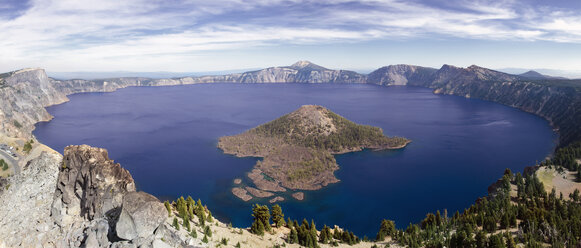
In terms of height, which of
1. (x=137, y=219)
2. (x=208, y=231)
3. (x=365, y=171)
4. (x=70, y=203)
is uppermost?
(x=137, y=219)

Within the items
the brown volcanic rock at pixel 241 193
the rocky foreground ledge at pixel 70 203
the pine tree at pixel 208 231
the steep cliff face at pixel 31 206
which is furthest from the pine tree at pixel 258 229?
the brown volcanic rock at pixel 241 193

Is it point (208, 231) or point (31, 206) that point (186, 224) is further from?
point (31, 206)

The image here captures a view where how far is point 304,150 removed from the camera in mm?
149125

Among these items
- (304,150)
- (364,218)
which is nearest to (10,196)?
(364,218)

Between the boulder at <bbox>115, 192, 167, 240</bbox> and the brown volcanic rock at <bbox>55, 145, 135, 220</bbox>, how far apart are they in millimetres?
7327

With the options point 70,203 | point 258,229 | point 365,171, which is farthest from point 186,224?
point 365,171

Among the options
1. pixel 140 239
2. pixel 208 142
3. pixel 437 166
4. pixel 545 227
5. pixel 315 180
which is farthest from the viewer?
pixel 208 142

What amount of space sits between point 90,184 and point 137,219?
14480 mm

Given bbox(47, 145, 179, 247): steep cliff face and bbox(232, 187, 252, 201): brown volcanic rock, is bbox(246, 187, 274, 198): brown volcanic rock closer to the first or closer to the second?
bbox(232, 187, 252, 201): brown volcanic rock

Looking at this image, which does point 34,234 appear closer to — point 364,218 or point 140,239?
point 140,239

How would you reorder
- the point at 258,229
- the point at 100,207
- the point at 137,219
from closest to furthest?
the point at 137,219 → the point at 100,207 → the point at 258,229

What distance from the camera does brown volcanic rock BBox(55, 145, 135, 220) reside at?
5203 cm

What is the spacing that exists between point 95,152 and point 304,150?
335ft

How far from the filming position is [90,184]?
5294cm
